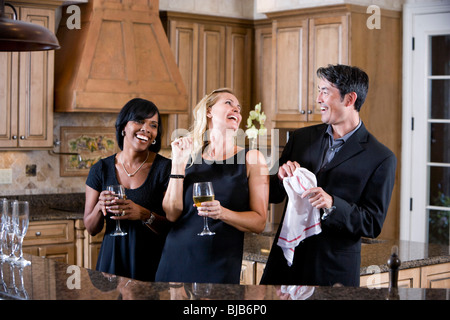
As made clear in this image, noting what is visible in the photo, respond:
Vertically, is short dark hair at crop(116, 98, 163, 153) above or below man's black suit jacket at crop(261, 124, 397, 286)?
above

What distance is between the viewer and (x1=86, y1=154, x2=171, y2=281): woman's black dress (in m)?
3.01

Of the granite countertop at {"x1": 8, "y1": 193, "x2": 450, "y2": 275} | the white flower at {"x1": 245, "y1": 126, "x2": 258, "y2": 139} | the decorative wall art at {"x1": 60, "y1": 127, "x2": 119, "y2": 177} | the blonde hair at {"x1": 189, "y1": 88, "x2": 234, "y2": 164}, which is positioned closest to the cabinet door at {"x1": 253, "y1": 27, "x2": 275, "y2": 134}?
the white flower at {"x1": 245, "y1": 126, "x2": 258, "y2": 139}

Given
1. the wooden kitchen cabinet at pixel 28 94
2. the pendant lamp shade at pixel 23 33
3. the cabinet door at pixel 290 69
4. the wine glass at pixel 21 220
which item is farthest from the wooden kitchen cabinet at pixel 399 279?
the wooden kitchen cabinet at pixel 28 94

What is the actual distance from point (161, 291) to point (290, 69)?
13.7ft

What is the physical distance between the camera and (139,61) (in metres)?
5.71

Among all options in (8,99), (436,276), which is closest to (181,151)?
A: (436,276)

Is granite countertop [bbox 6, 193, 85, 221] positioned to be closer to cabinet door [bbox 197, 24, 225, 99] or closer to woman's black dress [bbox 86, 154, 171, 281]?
cabinet door [bbox 197, 24, 225, 99]

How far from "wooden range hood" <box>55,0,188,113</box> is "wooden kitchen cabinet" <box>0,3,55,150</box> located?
0.48ft

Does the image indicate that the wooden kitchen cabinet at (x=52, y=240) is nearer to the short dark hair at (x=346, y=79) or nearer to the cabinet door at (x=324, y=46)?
the cabinet door at (x=324, y=46)

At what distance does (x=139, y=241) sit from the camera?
301 cm

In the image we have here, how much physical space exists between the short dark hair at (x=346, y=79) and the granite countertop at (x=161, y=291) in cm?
90

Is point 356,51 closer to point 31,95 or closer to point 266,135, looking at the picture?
point 266,135
